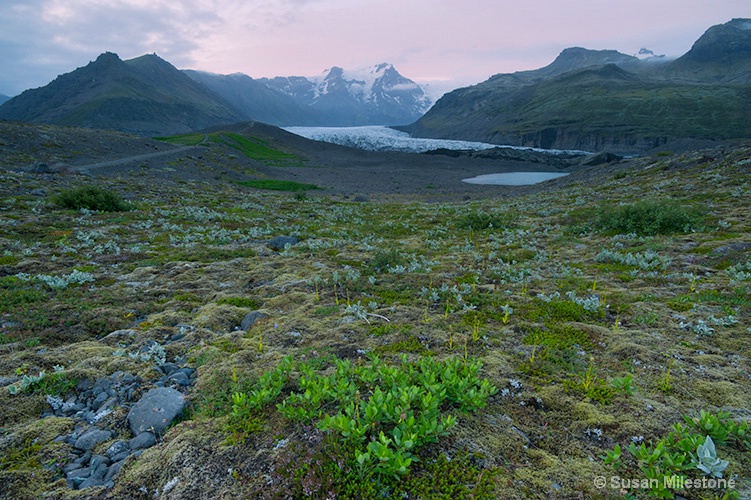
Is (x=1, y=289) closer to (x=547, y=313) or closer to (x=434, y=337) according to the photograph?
(x=434, y=337)

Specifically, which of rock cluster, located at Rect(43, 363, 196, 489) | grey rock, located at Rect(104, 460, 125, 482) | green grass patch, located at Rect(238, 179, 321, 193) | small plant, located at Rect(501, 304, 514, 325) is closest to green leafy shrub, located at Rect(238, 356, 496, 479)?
rock cluster, located at Rect(43, 363, 196, 489)

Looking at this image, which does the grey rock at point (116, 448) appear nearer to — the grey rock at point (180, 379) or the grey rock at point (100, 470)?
→ the grey rock at point (100, 470)

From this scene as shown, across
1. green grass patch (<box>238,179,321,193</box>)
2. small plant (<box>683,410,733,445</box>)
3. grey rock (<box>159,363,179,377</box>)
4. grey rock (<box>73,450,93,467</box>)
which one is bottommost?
grey rock (<box>73,450,93,467</box>)

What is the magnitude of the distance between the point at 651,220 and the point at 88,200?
104 feet

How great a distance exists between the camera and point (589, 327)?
7695 millimetres

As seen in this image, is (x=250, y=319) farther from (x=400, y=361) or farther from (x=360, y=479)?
(x=360, y=479)

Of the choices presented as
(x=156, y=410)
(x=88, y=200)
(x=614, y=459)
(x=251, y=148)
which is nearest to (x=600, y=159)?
(x=251, y=148)

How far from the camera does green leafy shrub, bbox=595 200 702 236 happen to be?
52.7 feet

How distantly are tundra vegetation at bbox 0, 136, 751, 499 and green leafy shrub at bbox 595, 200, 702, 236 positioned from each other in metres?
0.14

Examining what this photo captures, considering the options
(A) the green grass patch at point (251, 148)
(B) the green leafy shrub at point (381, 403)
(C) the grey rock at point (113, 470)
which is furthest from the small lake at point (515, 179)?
(C) the grey rock at point (113, 470)

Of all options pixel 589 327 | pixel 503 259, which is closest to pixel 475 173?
pixel 503 259

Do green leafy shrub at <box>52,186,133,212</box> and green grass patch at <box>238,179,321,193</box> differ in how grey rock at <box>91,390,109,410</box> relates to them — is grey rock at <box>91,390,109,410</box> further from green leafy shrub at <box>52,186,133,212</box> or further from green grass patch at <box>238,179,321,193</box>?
green grass patch at <box>238,179,321,193</box>

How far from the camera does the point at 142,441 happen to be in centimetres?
493

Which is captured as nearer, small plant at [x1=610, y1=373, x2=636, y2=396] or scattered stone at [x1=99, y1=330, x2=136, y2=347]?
small plant at [x1=610, y1=373, x2=636, y2=396]
